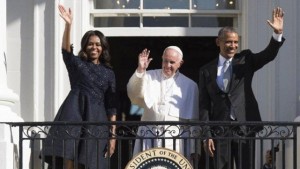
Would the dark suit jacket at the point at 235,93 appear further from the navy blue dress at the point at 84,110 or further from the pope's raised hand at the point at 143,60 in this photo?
the navy blue dress at the point at 84,110

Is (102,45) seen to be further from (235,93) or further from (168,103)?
(235,93)

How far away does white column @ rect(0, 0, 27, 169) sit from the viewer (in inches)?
456

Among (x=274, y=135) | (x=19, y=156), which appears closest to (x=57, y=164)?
(x=19, y=156)

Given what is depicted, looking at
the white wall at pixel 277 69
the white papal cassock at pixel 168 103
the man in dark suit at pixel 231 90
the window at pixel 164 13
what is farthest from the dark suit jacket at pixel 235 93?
the window at pixel 164 13

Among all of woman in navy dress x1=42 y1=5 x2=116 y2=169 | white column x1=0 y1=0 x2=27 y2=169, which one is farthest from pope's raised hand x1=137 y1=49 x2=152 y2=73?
white column x1=0 y1=0 x2=27 y2=169

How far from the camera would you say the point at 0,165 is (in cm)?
1158

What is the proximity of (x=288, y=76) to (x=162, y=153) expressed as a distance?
2.01 metres

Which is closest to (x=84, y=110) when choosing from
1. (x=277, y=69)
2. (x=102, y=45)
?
(x=102, y=45)

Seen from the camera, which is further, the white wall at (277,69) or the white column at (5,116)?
the white wall at (277,69)

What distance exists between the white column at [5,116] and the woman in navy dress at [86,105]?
0.31 m

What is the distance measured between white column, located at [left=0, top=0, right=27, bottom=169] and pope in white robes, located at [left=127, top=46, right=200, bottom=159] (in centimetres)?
114

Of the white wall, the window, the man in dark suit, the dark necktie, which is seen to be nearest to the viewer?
the man in dark suit

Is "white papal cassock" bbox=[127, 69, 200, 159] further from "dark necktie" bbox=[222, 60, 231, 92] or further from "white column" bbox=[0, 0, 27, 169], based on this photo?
"white column" bbox=[0, 0, 27, 169]

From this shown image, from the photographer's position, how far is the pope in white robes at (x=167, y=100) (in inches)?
457
